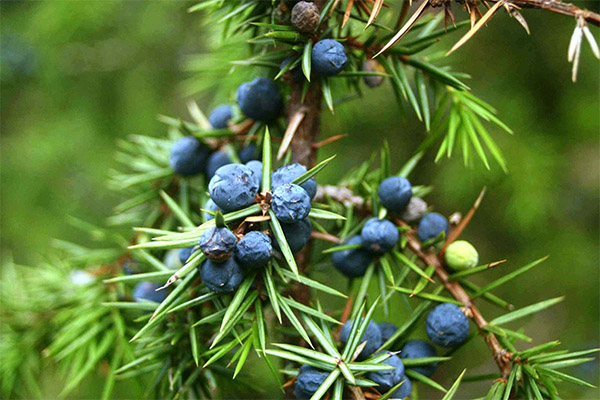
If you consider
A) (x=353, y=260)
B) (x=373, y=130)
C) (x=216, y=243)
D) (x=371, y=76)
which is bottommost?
(x=373, y=130)

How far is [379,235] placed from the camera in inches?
24.1

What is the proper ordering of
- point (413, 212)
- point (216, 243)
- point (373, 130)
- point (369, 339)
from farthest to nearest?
point (373, 130), point (413, 212), point (369, 339), point (216, 243)

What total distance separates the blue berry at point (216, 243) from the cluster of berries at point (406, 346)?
0.16m

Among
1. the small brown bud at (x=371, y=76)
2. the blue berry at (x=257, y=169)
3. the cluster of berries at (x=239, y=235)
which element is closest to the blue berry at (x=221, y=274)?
the cluster of berries at (x=239, y=235)

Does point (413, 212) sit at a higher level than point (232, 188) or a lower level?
lower

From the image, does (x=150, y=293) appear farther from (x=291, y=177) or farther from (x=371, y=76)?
(x=371, y=76)

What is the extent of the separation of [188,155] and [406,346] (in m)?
0.38

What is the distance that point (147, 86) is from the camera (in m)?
2.12

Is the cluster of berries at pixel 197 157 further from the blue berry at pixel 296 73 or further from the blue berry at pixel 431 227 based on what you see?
the blue berry at pixel 431 227

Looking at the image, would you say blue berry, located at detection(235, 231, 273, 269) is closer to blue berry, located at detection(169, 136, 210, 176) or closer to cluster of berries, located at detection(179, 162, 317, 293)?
cluster of berries, located at detection(179, 162, 317, 293)

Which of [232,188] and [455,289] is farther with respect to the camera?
[455,289]

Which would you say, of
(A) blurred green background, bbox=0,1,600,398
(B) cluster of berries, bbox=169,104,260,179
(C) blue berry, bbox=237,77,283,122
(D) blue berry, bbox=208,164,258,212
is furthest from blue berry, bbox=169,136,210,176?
(A) blurred green background, bbox=0,1,600,398

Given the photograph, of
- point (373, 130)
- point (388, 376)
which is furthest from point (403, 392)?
point (373, 130)

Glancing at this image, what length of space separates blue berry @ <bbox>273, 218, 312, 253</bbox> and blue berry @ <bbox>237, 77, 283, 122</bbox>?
0.59ft
